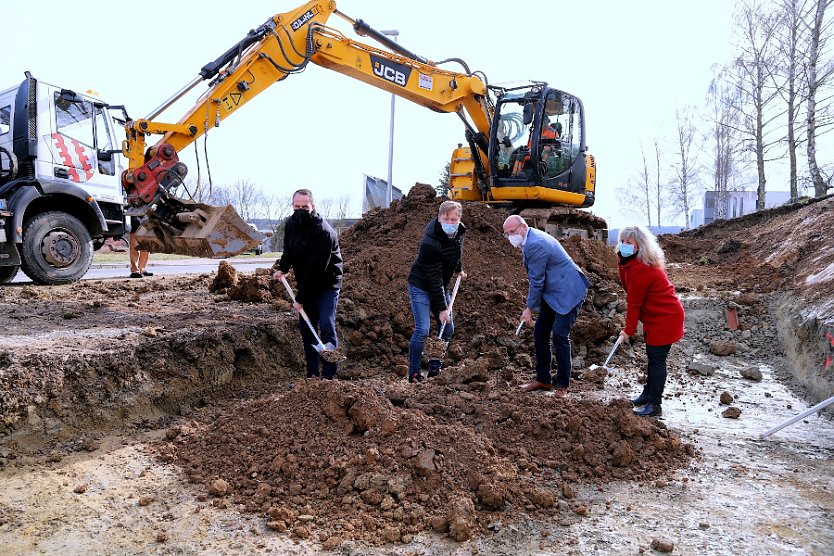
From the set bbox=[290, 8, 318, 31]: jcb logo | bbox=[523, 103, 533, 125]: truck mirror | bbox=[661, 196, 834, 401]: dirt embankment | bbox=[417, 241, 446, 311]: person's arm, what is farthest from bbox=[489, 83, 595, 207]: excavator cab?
bbox=[417, 241, 446, 311]: person's arm

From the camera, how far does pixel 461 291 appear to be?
8.26m

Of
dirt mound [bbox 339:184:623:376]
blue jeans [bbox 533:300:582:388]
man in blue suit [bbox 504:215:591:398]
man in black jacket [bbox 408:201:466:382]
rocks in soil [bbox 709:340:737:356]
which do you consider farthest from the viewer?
rocks in soil [bbox 709:340:737:356]

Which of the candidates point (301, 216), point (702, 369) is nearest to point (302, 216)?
point (301, 216)

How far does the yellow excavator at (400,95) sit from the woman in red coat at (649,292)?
5.40 metres

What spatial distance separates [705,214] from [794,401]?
28.9 m

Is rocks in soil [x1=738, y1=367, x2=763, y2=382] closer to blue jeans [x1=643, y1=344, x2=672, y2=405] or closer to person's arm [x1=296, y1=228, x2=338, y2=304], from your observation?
blue jeans [x1=643, y1=344, x2=672, y2=405]

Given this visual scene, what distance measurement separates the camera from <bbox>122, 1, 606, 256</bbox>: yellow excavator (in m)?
8.46

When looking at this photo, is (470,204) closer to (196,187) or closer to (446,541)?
(196,187)

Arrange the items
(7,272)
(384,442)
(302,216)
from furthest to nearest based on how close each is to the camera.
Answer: (7,272)
(302,216)
(384,442)

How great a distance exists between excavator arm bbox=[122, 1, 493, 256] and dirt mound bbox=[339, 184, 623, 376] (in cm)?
195

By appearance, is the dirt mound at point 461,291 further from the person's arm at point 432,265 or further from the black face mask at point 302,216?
the black face mask at point 302,216

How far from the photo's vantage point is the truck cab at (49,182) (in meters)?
8.62

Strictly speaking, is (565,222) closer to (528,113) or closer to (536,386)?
(528,113)

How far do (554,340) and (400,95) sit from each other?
21.6 ft
